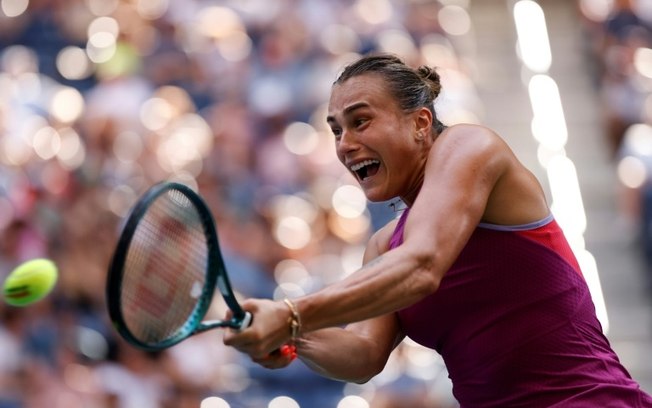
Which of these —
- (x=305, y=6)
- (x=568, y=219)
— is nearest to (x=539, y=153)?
(x=568, y=219)

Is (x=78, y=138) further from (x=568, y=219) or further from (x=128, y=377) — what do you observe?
(x=568, y=219)

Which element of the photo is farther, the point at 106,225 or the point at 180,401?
the point at 106,225

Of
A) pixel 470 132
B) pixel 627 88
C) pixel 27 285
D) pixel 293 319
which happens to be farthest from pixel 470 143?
pixel 627 88

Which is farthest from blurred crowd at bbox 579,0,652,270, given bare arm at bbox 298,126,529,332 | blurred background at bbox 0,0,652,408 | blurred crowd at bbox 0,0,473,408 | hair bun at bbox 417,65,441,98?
bare arm at bbox 298,126,529,332

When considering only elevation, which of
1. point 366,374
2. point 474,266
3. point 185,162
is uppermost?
point 474,266

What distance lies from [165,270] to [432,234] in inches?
32.8

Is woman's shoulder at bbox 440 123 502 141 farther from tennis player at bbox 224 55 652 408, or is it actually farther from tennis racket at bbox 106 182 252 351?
tennis racket at bbox 106 182 252 351

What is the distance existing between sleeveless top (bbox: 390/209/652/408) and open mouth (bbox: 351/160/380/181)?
28 cm

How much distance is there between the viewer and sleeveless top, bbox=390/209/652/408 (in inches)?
102

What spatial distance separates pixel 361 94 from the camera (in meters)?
2.71

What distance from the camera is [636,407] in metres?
2.61

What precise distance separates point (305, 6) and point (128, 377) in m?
3.14

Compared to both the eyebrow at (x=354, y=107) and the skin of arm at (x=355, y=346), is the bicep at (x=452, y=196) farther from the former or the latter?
the skin of arm at (x=355, y=346)

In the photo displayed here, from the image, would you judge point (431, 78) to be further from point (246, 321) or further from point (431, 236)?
point (246, 321)
